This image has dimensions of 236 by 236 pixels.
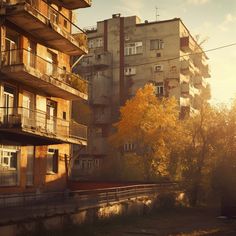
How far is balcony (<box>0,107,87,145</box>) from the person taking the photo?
938 inches

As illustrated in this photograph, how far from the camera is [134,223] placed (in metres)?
27.8

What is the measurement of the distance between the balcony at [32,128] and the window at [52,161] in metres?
1.86

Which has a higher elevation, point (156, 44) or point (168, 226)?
point (156, 44)

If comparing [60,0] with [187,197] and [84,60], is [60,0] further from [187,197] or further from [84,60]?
[84,60]

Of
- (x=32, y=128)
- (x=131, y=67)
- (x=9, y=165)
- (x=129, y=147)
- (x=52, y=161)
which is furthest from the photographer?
(x=131, y=67)

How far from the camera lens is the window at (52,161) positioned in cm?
3032

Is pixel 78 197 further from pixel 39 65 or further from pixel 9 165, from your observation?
pixel 39 65

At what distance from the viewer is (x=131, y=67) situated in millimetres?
62062

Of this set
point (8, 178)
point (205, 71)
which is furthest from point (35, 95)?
point (205, 71)

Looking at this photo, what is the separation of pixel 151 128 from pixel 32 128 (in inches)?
1046

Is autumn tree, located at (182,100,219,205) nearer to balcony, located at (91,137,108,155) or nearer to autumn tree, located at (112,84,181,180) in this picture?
autumn tree, located at (112,84,181,180)

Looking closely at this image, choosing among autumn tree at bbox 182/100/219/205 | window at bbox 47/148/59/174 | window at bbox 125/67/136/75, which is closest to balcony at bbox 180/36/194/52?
window at bbox 125/67/136/75

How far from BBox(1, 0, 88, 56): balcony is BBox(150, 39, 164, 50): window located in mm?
28505

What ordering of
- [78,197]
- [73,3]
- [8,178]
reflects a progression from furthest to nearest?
[73,3] → [78,197] → [8,178]
